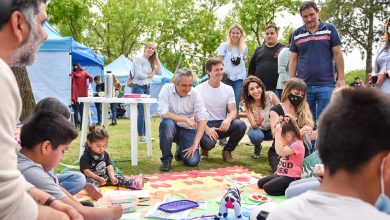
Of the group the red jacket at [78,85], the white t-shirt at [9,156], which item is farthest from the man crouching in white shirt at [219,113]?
the red jacket at [78,85]

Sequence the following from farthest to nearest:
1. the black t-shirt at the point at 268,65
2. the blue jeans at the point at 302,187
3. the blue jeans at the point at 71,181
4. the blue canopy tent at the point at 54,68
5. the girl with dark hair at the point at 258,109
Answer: the blue canopy tent at the point at 54,68, the black t-shirt at the point at 268,65, the girl with dark hair at the point at 258,109, the blue jeans at the point at 71,181, the blue jeans at the point at 302,187

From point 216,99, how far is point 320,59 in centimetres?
133

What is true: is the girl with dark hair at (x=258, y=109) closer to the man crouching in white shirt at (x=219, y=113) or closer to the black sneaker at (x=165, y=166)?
the man crouching in white shirt at (x=219, y=113)

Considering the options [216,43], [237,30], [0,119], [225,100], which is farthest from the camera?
[216,43]

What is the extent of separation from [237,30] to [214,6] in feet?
77.6

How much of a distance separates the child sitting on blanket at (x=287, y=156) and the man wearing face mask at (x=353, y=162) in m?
2.39

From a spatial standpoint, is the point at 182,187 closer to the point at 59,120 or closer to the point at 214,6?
the point at 59,120

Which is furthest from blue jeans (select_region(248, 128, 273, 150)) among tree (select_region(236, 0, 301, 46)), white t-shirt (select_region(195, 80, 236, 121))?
tree (select_region(236, 0, 301, 46))

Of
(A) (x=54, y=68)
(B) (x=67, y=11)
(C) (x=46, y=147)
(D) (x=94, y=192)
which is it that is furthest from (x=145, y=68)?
(B) (x=67, y=11)

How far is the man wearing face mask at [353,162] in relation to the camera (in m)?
0.93

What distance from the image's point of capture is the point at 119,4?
2925 cm

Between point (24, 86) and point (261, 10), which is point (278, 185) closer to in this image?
point (24, 86)

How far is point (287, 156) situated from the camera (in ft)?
11.3

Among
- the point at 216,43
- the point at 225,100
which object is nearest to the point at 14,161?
the point at 225,100
